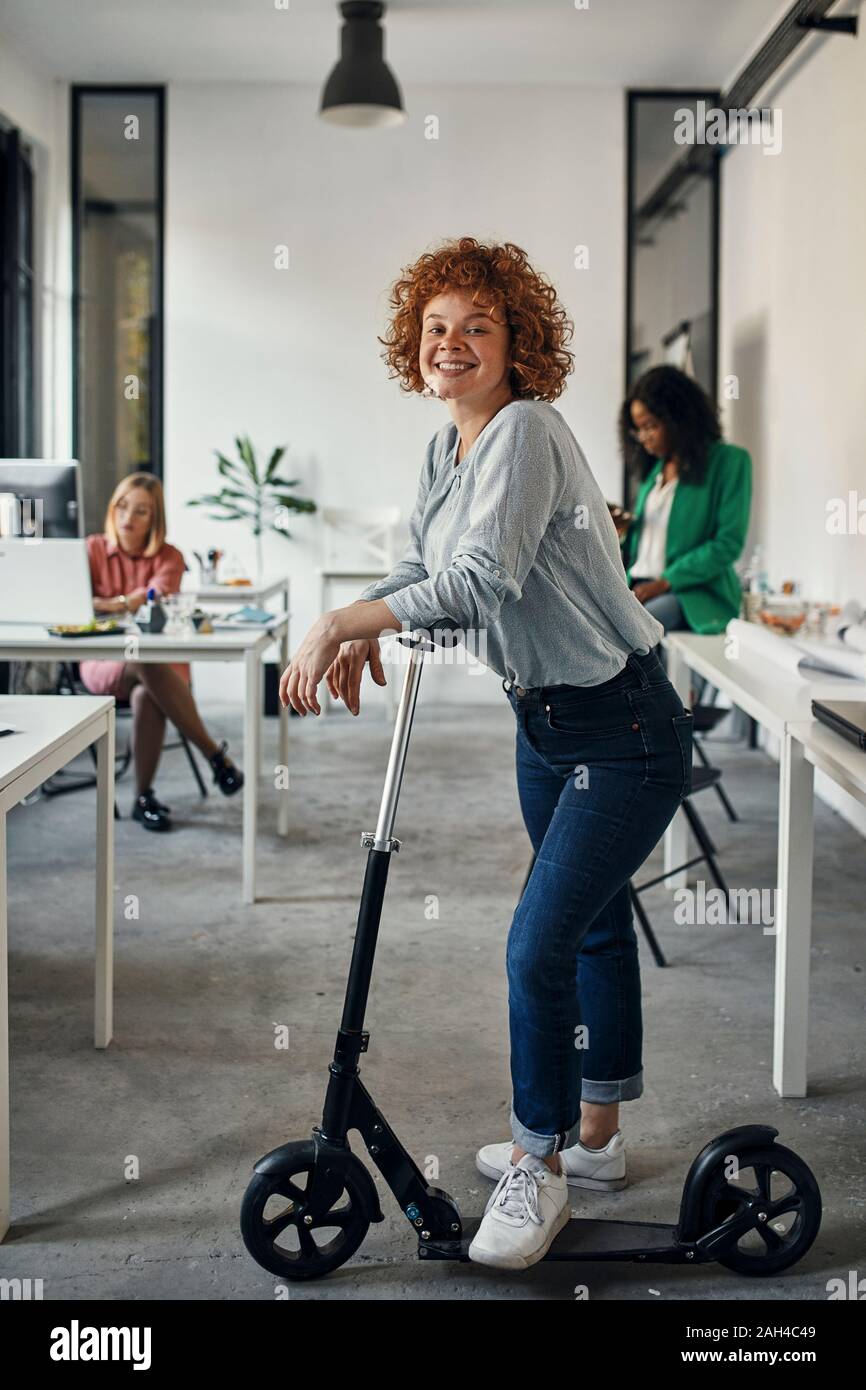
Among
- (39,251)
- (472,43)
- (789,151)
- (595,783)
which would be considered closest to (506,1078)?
(595,783)

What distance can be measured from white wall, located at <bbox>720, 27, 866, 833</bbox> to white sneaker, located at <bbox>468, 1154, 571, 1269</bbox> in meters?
2.97

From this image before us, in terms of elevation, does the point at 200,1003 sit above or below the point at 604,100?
below

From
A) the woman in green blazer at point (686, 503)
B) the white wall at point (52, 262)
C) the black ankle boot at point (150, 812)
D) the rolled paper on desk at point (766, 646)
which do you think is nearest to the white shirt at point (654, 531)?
the woman in green blazer at point (686, 503)

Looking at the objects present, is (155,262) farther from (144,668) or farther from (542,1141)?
(542,1141)

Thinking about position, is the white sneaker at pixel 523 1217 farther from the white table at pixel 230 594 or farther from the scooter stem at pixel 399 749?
the white table at pixel 230 594

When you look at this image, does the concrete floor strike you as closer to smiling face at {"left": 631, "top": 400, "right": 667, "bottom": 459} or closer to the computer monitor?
the computer monitor

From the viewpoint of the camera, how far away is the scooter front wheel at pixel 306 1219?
74.9 inches

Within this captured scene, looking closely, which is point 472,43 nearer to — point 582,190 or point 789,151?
point 582,190

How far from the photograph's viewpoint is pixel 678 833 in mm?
4004

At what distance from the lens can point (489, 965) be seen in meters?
3.39

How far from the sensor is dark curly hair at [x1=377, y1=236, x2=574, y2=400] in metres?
1.91

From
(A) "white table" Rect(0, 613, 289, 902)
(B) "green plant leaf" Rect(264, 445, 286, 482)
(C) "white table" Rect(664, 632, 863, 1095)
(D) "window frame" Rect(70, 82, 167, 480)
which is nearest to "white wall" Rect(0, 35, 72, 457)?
(D) "window frame" Rect(70, 82, 167, 480)
